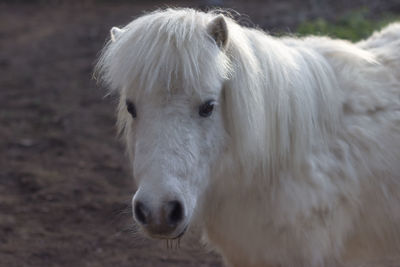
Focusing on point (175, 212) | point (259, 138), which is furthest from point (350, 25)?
point (175, 212)

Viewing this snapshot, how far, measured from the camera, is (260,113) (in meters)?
2.79

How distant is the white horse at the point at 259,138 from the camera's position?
258 cm

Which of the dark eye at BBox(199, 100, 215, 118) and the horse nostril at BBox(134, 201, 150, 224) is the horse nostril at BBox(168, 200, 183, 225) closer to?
the horse nostril at BBox(134, 201, 150, 224)

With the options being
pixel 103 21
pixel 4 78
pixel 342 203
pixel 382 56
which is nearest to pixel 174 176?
pixel 342 203

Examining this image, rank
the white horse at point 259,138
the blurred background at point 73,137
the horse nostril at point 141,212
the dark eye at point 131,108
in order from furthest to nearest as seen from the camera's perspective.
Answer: the blurred background at point 73,137, the dark eye at point 131,108, the white horse at point 259,138, the horse nostril at point 141,212

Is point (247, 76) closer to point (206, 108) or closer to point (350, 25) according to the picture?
point (206, 108)

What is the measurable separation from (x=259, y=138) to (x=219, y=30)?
55 centimetres

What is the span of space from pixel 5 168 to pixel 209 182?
11.2 ft

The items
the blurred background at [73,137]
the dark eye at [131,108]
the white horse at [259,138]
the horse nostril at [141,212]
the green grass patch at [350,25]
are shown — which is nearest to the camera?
the horse nostril at [141,212]

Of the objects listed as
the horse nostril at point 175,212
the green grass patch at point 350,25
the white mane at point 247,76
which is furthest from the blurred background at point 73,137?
the horse nostril at point 175,212

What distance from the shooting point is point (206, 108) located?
2662mm

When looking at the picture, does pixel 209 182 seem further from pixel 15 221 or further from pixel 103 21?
pixel 103 21

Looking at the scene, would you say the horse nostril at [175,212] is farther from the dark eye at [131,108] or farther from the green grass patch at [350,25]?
the green grass patch at [350,25]

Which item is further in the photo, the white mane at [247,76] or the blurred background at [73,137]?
the blurred background at [73,137]
